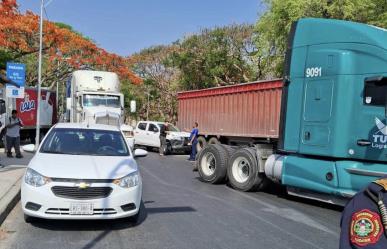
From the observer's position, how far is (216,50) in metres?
34.8

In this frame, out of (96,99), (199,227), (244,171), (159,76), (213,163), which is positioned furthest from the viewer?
(159,76)

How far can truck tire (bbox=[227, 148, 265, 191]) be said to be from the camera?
11.9 m

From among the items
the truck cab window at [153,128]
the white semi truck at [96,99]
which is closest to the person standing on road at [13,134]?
the white semi truck at [96,99]

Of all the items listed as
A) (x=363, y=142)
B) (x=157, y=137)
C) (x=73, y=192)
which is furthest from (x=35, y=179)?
(x=157, y=137)

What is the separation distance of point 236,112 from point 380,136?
843 centimetres

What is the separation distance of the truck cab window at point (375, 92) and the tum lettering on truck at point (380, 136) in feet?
1.01

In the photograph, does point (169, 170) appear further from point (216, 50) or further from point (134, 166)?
point (216, 50)

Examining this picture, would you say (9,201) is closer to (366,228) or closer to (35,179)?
(35,179)

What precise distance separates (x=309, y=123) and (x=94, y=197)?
179 inches

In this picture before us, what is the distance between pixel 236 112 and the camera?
17.0 meters

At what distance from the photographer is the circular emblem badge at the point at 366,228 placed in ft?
6.97

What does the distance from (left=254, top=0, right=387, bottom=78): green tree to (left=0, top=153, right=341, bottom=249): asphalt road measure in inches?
414

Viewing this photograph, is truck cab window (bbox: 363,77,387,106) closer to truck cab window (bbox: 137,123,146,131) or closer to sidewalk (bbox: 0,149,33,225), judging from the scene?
sidewalk (bbox: 0,149,33,225)

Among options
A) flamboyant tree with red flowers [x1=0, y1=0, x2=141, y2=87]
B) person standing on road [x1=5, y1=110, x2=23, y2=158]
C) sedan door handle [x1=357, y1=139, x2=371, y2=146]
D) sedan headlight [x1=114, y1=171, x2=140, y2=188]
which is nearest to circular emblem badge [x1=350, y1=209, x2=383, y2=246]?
sedan headlight [x1=114, y1=171, x2=140, y2=188]
